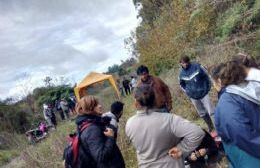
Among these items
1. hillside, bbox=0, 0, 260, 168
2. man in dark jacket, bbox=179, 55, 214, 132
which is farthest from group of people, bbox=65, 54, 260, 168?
man in dark jacket, bbox=179, 55, 214, 132

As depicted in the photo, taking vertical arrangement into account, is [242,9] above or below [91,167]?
above

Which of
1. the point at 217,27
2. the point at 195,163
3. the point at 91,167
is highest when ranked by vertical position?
the point at 217,27

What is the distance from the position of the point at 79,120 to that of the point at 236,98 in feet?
5.89

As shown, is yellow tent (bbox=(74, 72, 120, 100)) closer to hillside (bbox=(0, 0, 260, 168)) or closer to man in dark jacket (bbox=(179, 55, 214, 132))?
hillside (bbox=(0, 0, 260, 168))

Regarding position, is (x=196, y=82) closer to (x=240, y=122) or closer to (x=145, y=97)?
(x=145, y=97)

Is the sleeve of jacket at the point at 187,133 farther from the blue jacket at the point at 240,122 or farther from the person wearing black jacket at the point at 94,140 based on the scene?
the person wearing black jacket at the point at 94,140

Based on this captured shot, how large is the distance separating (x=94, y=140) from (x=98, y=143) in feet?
0.16

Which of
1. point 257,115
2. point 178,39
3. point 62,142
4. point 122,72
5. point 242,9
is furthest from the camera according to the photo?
point 122,72

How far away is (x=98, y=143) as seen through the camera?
4.46 metres

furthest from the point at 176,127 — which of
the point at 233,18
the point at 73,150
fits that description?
the point at 233,18

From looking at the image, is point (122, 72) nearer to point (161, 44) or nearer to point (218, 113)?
point (161, 44)

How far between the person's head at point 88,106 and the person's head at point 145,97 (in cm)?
74

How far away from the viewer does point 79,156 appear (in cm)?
464

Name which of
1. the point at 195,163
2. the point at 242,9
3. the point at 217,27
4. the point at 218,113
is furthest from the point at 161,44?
the point at 218,113
